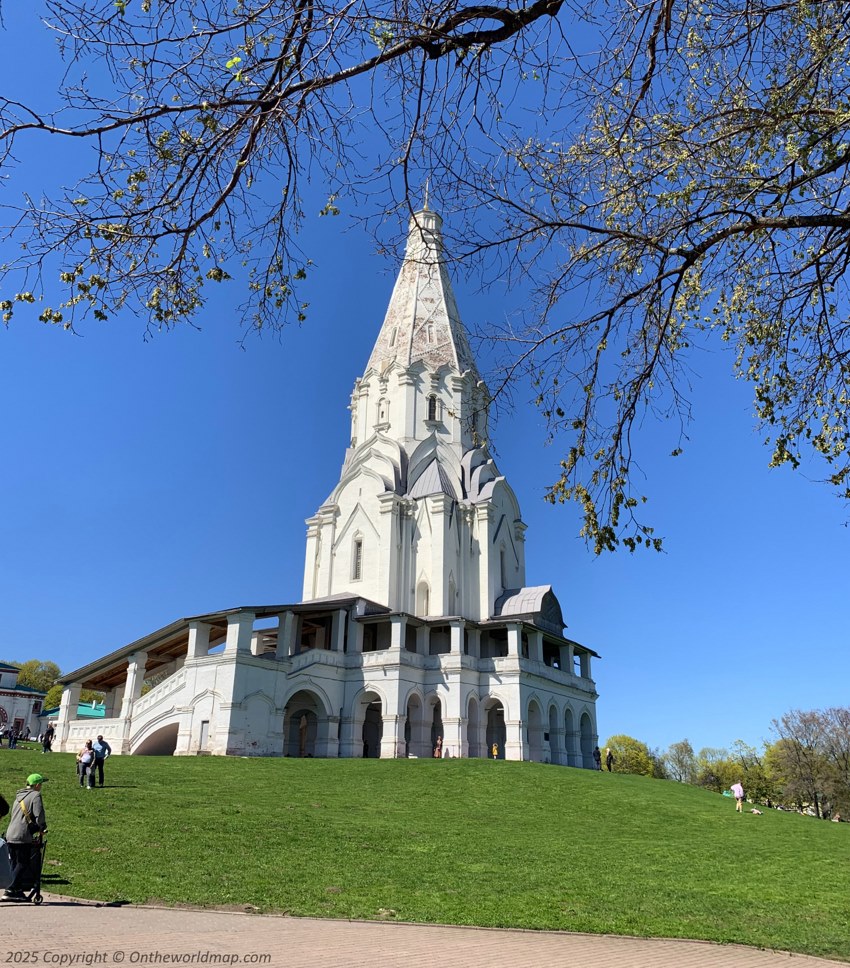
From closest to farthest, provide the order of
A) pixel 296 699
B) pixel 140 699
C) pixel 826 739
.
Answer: pixel 140 699 → pixel 296 699 → pixel 826 739

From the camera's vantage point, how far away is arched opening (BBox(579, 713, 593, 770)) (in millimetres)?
39106

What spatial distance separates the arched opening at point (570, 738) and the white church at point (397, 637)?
0.10m

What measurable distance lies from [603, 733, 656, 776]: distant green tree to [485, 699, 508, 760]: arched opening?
31.6 m

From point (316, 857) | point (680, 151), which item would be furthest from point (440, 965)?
point (680, 151)

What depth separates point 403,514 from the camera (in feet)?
127

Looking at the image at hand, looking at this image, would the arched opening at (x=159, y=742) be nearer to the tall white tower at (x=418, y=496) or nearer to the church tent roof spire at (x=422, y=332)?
the tall white tower at (x=418, y=496)

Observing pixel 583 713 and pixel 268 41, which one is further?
pixel 583 713

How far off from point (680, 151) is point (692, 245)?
3.60 ft

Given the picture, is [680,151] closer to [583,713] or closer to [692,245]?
[692,245]

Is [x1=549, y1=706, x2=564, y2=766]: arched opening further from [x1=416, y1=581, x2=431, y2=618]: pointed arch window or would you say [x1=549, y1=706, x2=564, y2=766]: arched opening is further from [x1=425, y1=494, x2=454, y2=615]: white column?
[x1=416, y1=581, x2=431, y2=618]: pointed arch window

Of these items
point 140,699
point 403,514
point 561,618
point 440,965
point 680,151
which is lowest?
point 440,965

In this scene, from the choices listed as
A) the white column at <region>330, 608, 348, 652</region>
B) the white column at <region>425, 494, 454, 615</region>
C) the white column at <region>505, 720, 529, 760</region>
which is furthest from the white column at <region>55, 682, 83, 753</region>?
the white column at <region>505, 720, 529, 760</region>

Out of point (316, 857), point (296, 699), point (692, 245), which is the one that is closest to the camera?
point (692, 245)

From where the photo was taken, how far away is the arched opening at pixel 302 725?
33.2 m
